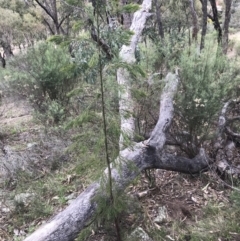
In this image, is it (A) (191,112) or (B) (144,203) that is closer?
(B) (144,203)

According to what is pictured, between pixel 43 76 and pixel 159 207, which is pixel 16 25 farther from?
pixel 159 207

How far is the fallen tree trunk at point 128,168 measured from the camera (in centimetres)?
273

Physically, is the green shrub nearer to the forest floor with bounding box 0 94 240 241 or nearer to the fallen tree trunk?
the forest floor with bounding box 0 94 240 241

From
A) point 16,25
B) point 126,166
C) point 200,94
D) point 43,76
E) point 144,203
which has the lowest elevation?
point 144,203

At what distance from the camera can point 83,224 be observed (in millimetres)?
2871

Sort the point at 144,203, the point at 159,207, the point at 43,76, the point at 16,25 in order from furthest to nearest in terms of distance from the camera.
→ the point at 16,25 < the point at 43,76 < the point at 144,203 < the point at 159,207

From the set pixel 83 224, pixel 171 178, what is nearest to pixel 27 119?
pixel 171 178

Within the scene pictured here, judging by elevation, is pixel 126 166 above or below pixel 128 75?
below

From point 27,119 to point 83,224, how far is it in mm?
6012

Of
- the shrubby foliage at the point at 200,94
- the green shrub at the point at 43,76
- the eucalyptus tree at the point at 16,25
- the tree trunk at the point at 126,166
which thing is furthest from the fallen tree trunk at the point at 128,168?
the eucalyptus tree at the point at 16,25

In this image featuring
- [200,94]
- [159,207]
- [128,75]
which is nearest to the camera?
[159,207]

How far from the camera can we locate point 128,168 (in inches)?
112

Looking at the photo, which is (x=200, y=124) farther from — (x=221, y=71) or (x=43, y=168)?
(x=43, y=168)

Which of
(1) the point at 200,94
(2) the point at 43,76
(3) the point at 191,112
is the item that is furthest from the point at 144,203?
(2) the point at 43,76
